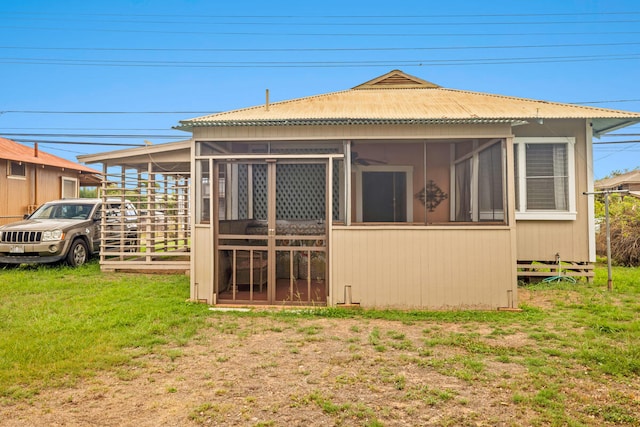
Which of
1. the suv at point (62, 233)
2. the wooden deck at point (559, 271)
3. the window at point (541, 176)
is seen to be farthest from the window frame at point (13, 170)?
the wooden deck at point (559, 271)

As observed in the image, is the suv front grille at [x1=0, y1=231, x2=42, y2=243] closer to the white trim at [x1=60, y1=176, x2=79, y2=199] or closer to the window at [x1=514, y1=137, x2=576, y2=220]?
the white trim at [x1=60, y1=176, x2=79, y2=199]

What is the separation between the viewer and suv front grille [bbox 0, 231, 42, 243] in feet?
29.2

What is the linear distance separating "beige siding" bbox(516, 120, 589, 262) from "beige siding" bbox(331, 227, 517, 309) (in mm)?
2302

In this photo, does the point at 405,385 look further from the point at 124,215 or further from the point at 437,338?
the point at 124,215

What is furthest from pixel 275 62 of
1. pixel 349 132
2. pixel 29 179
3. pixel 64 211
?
pixel 349 132

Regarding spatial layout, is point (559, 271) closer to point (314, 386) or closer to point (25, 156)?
point (314, 386)

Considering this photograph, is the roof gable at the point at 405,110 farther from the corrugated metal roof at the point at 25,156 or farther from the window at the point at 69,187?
the window at the point at 69,187

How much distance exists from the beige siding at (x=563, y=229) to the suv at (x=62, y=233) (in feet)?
27.1

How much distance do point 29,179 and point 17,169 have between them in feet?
1.87

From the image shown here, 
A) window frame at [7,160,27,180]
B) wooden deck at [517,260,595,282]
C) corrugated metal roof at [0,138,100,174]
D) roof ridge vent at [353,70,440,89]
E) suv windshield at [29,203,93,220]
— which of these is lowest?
wooden deck at [517,260,595,282]

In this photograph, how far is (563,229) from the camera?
302 inches

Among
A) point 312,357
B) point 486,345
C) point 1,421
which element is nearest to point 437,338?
point 486,345

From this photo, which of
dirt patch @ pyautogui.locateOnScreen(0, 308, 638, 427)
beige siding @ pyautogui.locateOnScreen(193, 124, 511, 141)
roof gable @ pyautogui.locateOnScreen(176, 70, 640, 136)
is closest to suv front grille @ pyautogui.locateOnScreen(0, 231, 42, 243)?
roof gable @ pyautogui.locateOnScreen(176, 70, 640, 136)

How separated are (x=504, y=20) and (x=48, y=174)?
994 inches
